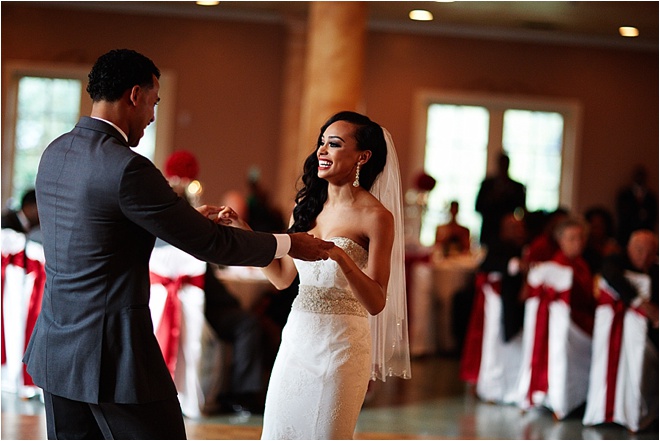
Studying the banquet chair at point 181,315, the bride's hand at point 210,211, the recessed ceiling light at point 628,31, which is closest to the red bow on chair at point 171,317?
the banquet chair at point 181,315

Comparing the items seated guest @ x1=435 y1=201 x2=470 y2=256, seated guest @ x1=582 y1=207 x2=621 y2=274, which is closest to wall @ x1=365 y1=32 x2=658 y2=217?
seated guest @ x1=435 y1=201 x2=470 y2=256

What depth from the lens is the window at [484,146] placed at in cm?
1230

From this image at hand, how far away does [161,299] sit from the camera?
18.4 feet

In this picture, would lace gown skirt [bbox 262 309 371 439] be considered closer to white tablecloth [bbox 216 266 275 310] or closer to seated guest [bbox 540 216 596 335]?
white tablecloth [bbox 216 266 275 310]

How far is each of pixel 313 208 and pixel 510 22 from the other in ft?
27.3

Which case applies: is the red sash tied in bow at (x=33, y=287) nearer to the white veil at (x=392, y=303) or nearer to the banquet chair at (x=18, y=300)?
the banquet chair at (x=18, y=300)

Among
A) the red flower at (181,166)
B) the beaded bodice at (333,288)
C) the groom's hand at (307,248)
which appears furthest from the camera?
the red flower at (181,166)

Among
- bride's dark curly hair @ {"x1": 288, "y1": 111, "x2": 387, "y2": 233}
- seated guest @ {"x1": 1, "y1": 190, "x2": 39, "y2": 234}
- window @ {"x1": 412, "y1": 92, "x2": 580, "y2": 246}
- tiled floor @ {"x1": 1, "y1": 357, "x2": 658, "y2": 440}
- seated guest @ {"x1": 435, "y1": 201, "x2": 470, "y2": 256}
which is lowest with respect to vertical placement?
tiled floor @ {"x1": 1, "y1": 357, "x2": 658, "y2": 440}

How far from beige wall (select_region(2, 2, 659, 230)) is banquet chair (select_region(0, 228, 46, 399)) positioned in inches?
215

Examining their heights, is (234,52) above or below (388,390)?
above

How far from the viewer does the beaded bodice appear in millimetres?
3150

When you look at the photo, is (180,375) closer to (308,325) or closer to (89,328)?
A: (308,325)

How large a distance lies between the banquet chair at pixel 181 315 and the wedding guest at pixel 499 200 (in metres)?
4.01

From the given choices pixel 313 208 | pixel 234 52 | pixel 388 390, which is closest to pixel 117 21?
pixel 234 52
